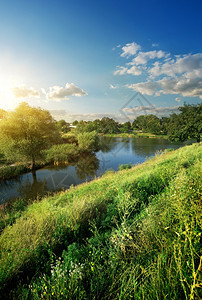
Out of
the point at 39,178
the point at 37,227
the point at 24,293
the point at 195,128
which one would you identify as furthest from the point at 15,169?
the point at 195,128

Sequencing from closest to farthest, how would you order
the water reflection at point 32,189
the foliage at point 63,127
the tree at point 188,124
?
the water reflection at point 32,189 → the tree at point 188,124 → the foliage at point 63,127

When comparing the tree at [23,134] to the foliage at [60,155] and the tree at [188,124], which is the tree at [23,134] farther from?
the tree at [188,124]

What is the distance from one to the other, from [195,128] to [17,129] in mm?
29660

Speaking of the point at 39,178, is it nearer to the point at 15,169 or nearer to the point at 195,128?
the point at 15,169

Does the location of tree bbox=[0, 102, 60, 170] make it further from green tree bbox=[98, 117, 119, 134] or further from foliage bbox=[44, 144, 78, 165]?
green tree bbox=[98, 117, 119, 134]

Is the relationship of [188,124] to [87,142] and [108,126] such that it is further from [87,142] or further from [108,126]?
[108,126]

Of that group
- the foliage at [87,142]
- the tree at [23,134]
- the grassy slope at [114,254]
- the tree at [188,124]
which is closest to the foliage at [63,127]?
the foliage at [87,142]

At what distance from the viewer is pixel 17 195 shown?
34.6ft

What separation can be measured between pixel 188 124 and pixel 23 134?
28334 millimetres

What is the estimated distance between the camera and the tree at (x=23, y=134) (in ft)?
47.5

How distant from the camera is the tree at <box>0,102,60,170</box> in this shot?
14.5 metres

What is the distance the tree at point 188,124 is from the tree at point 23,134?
24.7 meters

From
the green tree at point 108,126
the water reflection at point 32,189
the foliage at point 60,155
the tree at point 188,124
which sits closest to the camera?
the water reflection at point 32,189

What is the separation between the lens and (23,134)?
15.5m
